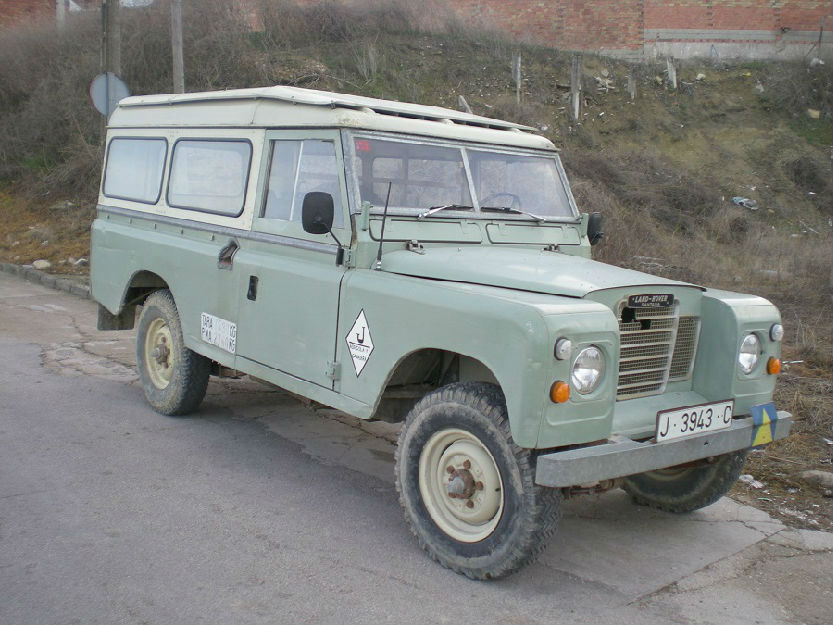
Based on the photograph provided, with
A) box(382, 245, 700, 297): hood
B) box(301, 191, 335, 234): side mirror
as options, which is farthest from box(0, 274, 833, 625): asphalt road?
box(301, 191, 335, 234): side mirror

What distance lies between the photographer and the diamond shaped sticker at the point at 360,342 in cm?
433

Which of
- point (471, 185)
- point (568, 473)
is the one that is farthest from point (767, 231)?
point (568, 473)

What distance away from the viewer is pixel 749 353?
4.41 meters

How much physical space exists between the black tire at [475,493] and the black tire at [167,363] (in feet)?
7.96

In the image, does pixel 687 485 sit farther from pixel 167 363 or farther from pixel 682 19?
pixel 682 19

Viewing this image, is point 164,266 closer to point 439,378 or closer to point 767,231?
point 439,378

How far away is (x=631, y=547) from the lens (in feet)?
14.5

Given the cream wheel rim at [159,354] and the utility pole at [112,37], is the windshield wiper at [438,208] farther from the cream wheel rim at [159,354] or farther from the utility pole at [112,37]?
the utility pole at [112,37]

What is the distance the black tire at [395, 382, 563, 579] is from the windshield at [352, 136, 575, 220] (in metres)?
1.36

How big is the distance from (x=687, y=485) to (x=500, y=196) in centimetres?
205

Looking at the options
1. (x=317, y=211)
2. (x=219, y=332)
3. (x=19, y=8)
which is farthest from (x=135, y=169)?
(x=19, y=8)

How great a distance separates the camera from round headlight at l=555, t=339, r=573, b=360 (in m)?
3.48

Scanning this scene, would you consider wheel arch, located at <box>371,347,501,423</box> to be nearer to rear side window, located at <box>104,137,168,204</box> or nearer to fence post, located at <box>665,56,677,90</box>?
rear side window, located at <box>104,137,168,204</box>

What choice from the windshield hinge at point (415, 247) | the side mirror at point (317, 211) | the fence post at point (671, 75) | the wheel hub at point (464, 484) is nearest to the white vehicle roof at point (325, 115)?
the side mirror at point (317, 211)
